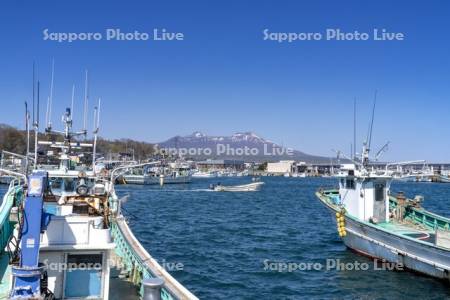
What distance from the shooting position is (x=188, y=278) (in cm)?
2138

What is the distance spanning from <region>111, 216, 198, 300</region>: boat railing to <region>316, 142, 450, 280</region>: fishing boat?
42.5 feet

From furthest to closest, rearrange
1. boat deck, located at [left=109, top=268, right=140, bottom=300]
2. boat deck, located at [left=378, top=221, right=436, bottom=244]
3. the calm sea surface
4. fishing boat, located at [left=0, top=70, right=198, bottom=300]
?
1. boat deck, located at [left=378, top=221, right=436, bottom=244]
2. the calm sea surface
3. boat deck, located at [left=109, top=268, right=140, bottom=300]
4. fishing boat, located at [left=0, top=70, right=198, bottom=300]

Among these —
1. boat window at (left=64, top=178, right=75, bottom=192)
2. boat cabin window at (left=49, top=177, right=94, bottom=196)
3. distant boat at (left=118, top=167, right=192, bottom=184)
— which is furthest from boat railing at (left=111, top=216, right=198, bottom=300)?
distant boat at (left=118, top=167, right=192, bottom=184)

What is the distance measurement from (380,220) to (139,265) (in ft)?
60.5

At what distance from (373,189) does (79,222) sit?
67.0 feet

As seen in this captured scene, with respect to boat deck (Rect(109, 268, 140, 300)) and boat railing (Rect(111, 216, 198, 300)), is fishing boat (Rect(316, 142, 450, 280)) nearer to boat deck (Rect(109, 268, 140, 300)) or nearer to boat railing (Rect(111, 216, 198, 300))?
boat railing (Rect(111, 216, 198, 300))

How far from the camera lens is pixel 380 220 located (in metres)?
27.2

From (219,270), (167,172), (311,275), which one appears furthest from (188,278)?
(167,172)

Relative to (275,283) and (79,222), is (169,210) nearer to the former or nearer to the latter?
(275,283)

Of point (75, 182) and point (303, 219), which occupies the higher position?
point (75, 182)

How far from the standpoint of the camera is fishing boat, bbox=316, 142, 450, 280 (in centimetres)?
2198

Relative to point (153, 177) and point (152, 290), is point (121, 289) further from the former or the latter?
point (153, 177)

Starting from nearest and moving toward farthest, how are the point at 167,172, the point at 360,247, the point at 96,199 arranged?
the point at 96,199, the point at 360,247, the point at 167,172

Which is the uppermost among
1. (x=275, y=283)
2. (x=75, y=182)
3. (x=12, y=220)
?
(x=75, y=182)
